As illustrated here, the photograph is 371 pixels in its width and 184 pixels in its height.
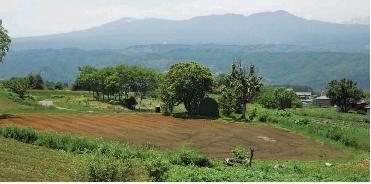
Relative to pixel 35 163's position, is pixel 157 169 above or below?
above

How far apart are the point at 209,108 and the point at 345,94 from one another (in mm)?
36182

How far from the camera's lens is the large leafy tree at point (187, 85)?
55.5m

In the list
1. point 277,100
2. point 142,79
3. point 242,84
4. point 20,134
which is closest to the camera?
point 20,134

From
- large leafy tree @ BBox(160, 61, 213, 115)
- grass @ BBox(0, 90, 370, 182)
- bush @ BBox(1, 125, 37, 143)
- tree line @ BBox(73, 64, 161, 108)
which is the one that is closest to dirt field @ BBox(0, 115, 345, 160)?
grass @ BBox(0, 90, 370, 182)

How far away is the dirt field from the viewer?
115 feet

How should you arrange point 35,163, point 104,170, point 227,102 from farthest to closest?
1. point 227,102
2. point 35,163
3. point 104,170

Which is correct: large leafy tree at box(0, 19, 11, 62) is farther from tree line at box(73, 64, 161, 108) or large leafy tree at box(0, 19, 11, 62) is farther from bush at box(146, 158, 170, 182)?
tree line at box(73, 64, 161, 108)

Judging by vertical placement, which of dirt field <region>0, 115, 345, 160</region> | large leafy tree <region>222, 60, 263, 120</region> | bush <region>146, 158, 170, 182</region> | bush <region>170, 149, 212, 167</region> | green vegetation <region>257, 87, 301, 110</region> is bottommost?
green vegetation <region>257, 87, 301, 110</region>

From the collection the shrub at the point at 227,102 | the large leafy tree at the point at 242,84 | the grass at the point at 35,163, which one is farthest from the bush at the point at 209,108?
the grass at the point at 35,163

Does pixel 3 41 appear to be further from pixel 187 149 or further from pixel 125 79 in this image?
pixel 125 79

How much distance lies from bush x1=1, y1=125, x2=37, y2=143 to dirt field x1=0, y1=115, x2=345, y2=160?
590 centimetres

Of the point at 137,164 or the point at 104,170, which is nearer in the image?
the point at 104,170

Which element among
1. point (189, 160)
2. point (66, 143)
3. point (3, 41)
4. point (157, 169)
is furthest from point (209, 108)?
point (157, 169)

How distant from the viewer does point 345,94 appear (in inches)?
3273
